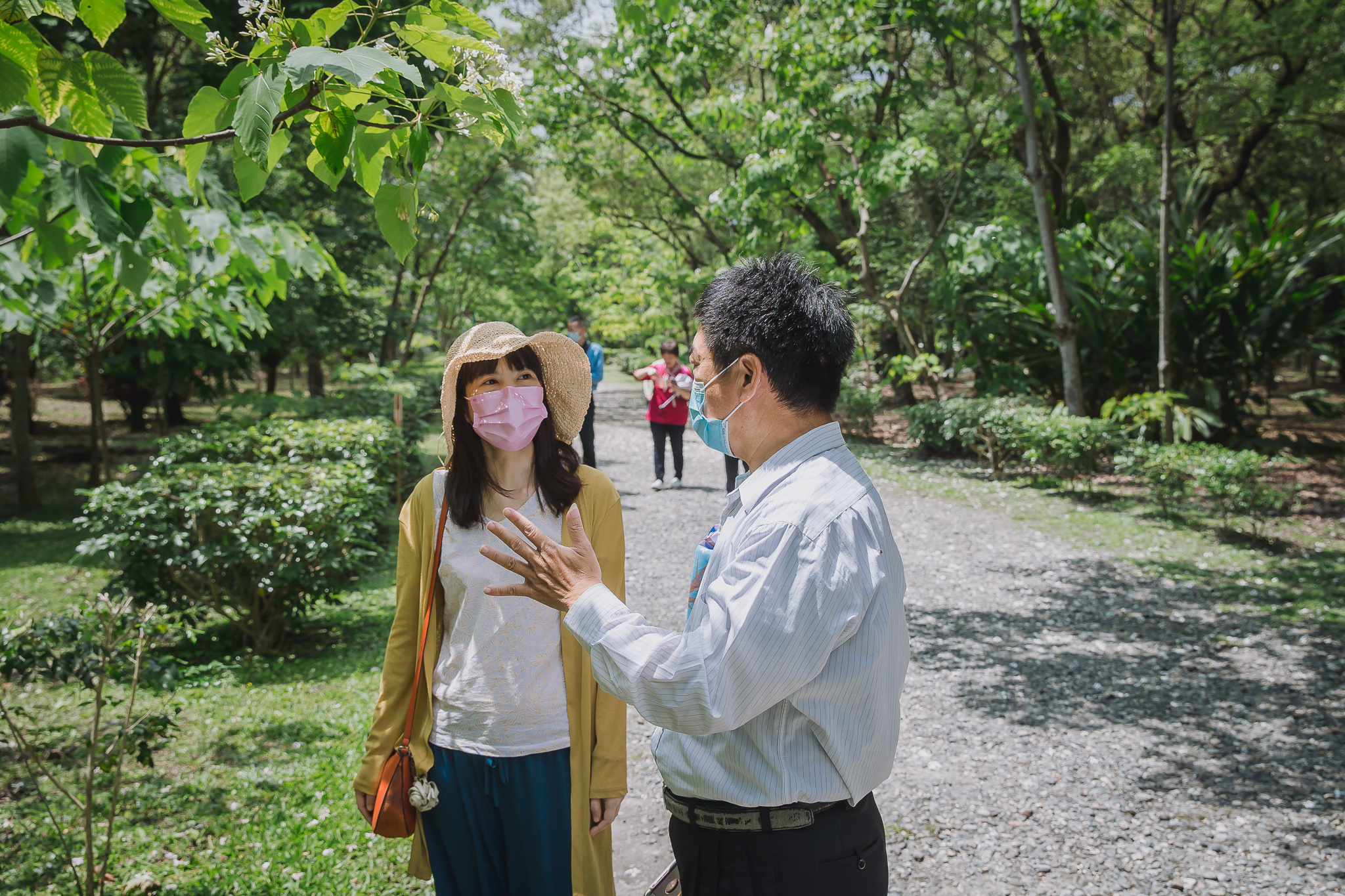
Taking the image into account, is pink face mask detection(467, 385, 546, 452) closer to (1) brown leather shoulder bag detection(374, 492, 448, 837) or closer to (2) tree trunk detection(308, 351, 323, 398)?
(1) brown leather shoulder bag detection(374, 492, 448, 837)

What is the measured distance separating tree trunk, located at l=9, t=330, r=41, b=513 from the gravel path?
9.22 m

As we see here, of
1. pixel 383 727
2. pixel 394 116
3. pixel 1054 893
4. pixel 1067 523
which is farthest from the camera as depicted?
pixel 1067 523

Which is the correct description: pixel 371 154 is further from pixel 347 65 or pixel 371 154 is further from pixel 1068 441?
pixel 1068 441

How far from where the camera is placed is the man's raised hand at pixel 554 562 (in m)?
1.53

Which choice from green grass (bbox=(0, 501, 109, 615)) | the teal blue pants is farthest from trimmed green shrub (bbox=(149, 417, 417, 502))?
the teal blue pants

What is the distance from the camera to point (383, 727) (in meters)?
2.21

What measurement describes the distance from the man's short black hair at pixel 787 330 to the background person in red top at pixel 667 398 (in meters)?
7.49

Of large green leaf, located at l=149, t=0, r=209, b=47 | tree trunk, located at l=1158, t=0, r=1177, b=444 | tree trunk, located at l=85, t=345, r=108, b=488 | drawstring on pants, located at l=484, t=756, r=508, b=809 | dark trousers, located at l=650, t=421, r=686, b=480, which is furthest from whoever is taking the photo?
dark trousers, located at l=650, t=421, r=686, b=480

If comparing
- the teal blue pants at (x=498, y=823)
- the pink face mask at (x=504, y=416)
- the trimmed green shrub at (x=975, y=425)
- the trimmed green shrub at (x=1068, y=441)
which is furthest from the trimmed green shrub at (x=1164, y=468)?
the teal blue pants at (x=498, y=823)

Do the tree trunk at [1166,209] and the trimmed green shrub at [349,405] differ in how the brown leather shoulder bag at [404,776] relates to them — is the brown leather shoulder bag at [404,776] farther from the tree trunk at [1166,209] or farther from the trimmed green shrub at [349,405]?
the tree trunk at [1166,209]

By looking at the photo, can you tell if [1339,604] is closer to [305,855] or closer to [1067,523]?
[1067,523]

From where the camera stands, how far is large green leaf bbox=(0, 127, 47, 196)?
210 centimetres

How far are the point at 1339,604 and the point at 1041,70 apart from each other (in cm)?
956

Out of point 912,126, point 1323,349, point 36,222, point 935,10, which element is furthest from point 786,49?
point 36,222
